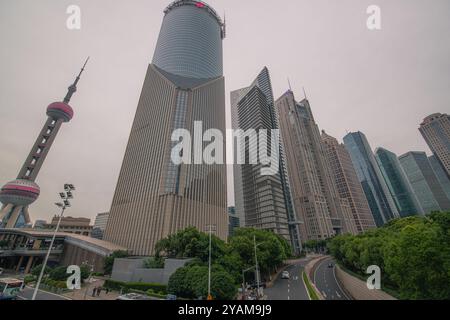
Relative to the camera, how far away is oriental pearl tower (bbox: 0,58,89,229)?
271 feet

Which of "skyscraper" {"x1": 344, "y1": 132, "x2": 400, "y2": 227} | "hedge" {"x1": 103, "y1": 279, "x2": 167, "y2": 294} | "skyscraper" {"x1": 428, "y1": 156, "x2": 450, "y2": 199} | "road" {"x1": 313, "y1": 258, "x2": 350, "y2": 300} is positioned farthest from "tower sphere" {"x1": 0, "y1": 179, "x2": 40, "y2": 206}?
"skyscraper" {"x1": 428, "y1": 156, "x2": 450, "y2": 199}

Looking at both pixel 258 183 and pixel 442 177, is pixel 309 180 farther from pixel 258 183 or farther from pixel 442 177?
pixel 442 177

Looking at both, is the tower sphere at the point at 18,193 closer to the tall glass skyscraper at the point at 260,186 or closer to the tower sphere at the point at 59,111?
the tower sphere at the point at 59,111

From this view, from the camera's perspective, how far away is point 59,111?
100812 mm

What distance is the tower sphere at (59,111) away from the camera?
99438 millimetres

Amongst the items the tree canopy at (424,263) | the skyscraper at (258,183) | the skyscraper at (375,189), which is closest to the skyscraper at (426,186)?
the skyscraper at (375,189)

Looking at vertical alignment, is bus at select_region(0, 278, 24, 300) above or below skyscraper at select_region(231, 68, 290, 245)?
below

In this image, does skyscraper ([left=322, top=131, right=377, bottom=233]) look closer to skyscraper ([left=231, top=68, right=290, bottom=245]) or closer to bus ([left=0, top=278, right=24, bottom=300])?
skyscraper ([left=231, top=68, right=290, bottom=245])

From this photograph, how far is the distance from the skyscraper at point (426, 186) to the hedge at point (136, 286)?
763 feet

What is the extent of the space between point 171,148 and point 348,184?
141441 mm

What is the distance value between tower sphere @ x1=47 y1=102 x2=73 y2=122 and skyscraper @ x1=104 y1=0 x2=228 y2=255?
39882 millimetres

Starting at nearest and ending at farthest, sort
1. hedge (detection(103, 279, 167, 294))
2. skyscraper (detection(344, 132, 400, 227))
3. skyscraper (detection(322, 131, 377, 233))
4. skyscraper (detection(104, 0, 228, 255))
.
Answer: hedge (detection(103, 279, 167, 294)), skyscraper (detection(104, 0, 228, 255)), skyscraper (detection(322, 131, 377, 233)), skyscraper (detection(344, 132, 400, 227))

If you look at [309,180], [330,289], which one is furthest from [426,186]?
[330,289]
